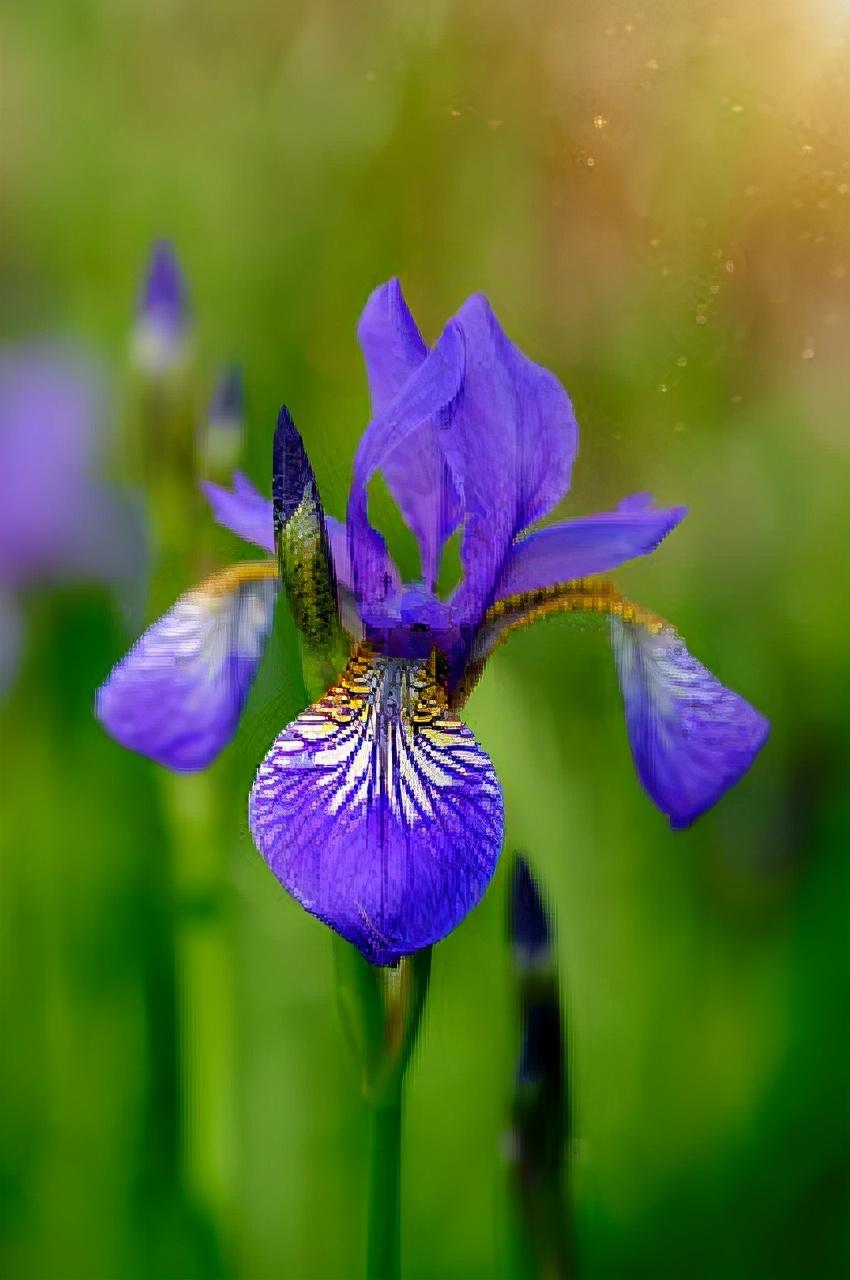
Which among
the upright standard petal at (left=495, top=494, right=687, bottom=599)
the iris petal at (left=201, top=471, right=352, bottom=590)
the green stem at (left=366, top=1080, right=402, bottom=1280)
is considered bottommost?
the green stem at (left=366, top=1080, right=402, bottom=1280)

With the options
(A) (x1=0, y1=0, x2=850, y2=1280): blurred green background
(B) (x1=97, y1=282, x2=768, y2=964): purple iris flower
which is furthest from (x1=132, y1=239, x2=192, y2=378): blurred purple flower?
(B) (x1=97, y1=282, x2=768, y2=964): purple iris flower

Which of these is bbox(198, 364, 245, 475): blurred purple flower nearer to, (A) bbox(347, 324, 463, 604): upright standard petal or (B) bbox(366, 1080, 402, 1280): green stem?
(A) bbox(347, 324, 463, 604): upright standard petal

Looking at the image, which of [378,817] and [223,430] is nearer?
[378,817]

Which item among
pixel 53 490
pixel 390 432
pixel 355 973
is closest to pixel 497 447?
pixel 390 432

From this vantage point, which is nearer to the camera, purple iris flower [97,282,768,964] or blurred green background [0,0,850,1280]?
purple iris flower [97,282,768,964]

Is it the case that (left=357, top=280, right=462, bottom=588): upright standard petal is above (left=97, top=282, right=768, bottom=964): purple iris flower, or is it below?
above

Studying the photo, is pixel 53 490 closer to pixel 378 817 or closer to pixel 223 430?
pixel 223 430

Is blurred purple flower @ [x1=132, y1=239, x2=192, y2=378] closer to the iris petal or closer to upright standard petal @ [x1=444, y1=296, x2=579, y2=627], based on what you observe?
the iris petal
